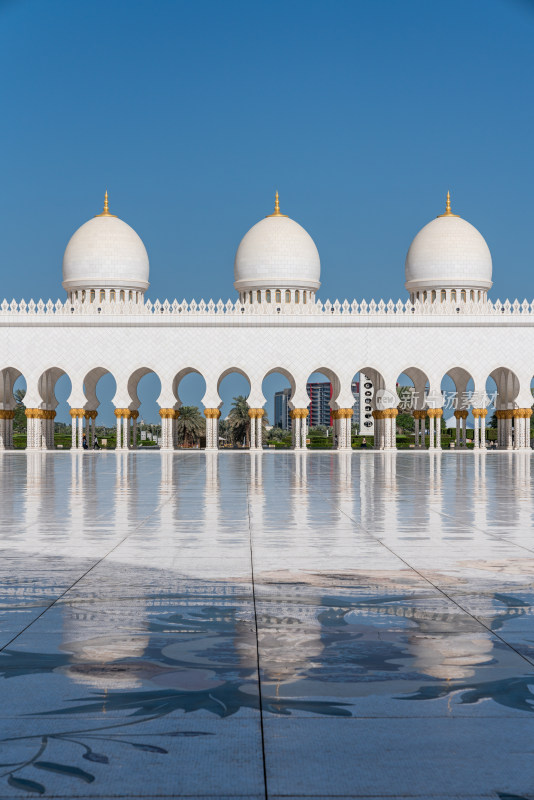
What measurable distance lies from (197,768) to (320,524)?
207 inches

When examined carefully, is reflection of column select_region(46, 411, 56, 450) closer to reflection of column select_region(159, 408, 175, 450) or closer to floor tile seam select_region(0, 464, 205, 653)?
reflection of column select_region(159, 408, 175, 450)

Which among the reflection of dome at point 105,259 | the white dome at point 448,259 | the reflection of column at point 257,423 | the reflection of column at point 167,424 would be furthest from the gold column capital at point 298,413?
the reflection of dome at point 105,259

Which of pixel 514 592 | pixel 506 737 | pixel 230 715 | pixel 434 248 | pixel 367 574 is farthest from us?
pixel 434 248

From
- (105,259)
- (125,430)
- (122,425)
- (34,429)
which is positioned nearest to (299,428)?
(125,430)

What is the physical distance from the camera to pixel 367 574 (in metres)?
4.96

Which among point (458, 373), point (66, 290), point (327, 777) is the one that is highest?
point (66, 290)

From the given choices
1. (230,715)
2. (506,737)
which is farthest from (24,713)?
(506,737)

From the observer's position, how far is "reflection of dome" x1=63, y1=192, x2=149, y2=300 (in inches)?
1491

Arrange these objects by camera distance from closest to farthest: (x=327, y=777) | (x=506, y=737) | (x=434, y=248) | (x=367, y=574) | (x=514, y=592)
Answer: (x=327, y=777) → (x=506, y=737) → (x=514, y=592) → (x=367, y=574) → (x=434, y=248)

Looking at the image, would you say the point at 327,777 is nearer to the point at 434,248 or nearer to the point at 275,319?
the point at 275,319

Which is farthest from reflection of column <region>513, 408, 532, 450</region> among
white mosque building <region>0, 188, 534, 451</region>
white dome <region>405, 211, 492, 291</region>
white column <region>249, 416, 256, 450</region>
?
white column <region>249, 416, 256, 450</region>

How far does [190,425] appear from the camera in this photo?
4944 centimetres

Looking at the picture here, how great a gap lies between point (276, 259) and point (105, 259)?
22.6 ft

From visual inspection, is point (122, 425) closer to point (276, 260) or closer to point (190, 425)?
point (276, 260)
